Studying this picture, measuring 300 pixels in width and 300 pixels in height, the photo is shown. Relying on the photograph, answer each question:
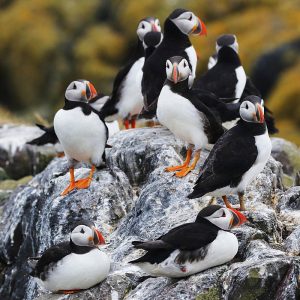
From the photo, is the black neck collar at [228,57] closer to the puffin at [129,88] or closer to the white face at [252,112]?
the puffin at [129,88]

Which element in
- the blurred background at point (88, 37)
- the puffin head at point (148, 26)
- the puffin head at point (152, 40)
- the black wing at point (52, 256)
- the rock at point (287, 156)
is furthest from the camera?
the blurred background at point (88, 37)

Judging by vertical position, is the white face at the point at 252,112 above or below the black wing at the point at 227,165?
above

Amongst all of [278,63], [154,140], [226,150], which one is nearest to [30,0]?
[278,63]

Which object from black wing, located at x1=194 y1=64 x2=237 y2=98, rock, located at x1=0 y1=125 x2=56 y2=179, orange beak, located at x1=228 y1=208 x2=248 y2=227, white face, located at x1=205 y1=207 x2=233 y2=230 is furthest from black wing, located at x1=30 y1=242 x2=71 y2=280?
rock, located at x1=0 y1=125 x2=56 y2=179

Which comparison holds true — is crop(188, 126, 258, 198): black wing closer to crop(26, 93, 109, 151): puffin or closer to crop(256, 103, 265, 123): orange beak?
crop(256, 103, 265, 123): orange beak

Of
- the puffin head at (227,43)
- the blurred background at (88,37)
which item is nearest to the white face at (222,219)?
the puffin head at (227,43)

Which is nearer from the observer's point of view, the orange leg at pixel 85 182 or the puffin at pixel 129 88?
the orange leg at pixel 85 182

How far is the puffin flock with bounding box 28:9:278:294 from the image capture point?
24.5ft

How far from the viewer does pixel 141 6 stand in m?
26.1

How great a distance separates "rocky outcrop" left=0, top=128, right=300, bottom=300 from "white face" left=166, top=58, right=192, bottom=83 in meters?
0.92

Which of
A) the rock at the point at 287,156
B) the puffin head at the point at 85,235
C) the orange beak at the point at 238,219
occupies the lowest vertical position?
the rock at the point at 287,156

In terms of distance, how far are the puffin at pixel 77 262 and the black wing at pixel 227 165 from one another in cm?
92

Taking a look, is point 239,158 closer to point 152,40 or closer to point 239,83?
point 239,83

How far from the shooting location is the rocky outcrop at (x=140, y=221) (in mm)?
7254
